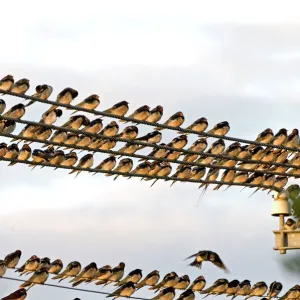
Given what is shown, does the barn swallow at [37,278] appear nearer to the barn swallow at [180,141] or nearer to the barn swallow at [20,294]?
the barn swallow at [20,294]

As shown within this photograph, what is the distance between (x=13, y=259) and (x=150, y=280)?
338cm

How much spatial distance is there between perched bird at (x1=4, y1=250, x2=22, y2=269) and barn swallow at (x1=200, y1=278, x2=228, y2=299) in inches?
175

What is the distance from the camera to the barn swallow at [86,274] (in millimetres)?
18589

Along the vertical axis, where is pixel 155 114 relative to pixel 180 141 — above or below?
above

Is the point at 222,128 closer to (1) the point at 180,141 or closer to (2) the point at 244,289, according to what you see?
(1) the point at 180,141

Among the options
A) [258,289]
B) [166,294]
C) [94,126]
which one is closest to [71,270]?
[166,294]

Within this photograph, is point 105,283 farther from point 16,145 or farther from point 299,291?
point 16,145

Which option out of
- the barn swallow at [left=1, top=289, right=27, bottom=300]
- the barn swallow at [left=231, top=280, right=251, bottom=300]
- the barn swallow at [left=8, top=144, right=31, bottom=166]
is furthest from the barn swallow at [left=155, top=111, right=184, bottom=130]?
the barn swallow at [left=8, top=144, right=31, bottom=166]

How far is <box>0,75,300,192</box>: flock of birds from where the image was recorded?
1531 centimetres

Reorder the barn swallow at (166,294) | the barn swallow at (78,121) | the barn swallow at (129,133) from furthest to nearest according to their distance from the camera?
the barn swallow at (166,294) → the barn swallow at (78,121) → the barn swallow at (129,133)

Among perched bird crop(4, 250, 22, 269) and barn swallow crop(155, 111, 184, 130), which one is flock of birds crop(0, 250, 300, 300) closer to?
perched bird crop(4, 250, 22, 269)

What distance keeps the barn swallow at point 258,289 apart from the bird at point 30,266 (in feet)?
20.1

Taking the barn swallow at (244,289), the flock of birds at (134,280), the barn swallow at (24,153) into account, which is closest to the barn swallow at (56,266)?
the flock of birds at (134,280)

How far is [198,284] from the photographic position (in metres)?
21.8
